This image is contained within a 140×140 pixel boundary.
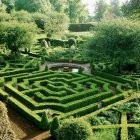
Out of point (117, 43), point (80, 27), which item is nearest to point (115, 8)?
point (80, 27)

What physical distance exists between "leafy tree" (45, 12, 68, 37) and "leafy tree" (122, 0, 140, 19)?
23.4 metres

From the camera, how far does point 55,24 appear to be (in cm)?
5331

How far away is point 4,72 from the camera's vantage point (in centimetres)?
2855

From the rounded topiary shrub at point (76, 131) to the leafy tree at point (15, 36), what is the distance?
2337cm

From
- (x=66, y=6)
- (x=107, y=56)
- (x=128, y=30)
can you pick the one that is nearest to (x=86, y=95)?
(x=107, y=56)

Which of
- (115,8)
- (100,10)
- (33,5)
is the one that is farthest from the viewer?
(115,8)

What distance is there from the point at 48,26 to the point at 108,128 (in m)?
38.8

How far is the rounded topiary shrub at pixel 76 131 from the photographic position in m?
13.8

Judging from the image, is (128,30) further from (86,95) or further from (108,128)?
(108,128)

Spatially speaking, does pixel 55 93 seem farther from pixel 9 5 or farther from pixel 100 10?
pixel 100 10

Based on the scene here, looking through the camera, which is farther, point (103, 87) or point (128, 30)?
point (128, 30)

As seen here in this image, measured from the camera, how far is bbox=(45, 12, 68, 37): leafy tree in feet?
174

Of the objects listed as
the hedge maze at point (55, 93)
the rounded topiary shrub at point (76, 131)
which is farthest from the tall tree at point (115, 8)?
the rounded topiary shrub at point (76, 131)

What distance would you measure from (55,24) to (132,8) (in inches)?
990
